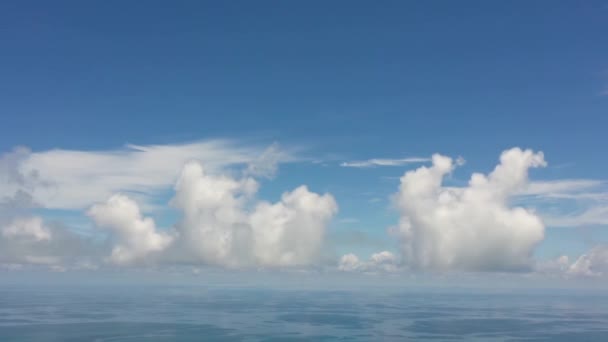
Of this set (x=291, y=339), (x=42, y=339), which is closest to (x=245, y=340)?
(x=291, y=339)

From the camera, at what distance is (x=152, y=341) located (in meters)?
190

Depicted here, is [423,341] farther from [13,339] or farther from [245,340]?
[13,339]

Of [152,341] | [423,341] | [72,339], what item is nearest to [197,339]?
[152,341]

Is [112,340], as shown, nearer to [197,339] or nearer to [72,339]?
[72,339]

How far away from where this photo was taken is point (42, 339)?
19250 centimetres

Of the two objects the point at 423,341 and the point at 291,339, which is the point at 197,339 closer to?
the point at 291,339

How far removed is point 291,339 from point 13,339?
115 meters

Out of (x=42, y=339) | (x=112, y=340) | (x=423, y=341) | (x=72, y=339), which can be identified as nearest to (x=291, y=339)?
(x=423, y=341)

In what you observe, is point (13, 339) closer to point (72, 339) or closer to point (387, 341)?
point (72, 339)

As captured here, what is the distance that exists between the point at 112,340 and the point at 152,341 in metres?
16.2

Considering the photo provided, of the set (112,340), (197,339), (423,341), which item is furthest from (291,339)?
(112,340)

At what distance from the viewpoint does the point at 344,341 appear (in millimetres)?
194625

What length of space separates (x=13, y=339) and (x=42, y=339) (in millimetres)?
11317

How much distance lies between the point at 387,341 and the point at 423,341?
15451mm
